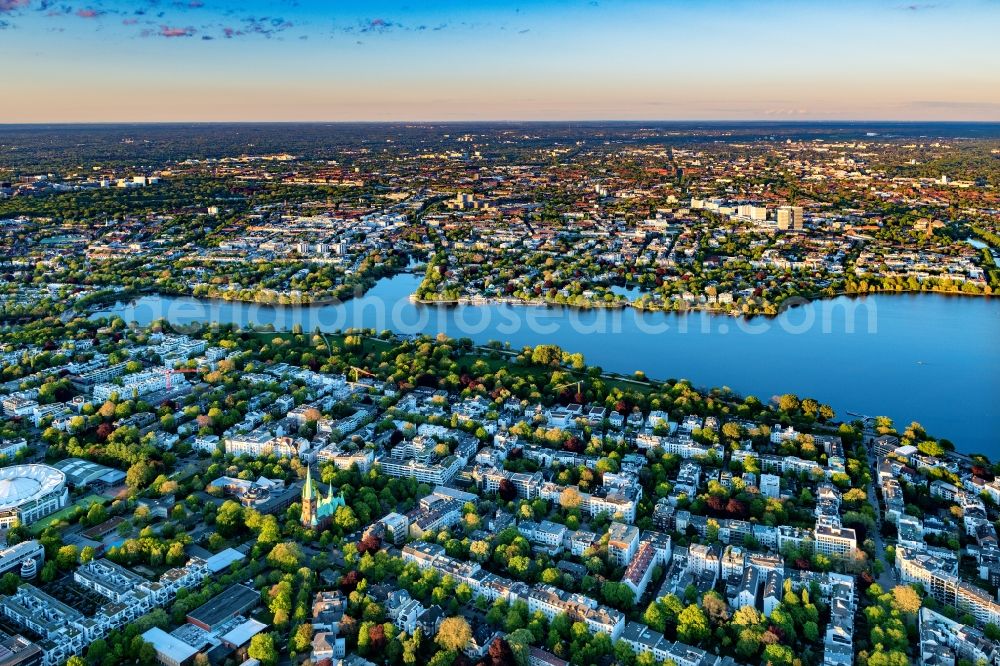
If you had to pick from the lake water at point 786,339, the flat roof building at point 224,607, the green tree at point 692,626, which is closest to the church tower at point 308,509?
the flat roof building at point 224,607

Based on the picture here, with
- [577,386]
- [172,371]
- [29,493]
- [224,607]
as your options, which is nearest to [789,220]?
[577,386]

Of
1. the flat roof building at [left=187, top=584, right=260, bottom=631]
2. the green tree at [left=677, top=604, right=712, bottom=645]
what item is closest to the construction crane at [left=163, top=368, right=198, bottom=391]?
the flat roof building at [left=187, top=584, right=260, bottom=631]

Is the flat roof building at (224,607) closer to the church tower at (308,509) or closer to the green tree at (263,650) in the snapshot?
the green tree at (263,650)

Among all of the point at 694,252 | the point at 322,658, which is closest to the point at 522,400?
the point at 322,658

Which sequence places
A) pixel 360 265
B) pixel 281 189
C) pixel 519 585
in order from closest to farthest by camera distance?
pixel 519 585, pixel 360 265, pixel 281 189

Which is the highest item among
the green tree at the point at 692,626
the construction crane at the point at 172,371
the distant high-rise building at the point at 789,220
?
the distant high-rise building at the point at 789,220

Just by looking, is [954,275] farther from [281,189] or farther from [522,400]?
[281,189]
